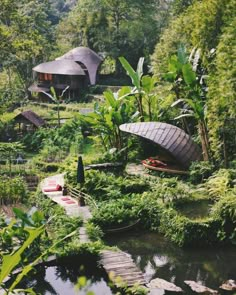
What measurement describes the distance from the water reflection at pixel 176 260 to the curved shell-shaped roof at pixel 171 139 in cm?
387

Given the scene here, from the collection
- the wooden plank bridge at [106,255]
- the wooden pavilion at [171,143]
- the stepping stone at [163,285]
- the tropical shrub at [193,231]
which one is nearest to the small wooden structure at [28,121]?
the wooden plank bridge at [106,255]

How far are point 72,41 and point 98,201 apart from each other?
3136cm

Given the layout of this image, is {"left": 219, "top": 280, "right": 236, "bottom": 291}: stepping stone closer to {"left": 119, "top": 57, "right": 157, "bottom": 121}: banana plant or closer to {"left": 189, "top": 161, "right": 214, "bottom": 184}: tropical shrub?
{"left": 189, "top": 161, "right": 214, "bottom": 184}: tropical shrub

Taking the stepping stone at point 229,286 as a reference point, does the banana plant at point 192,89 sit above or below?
above

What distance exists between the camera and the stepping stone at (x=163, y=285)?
8.66 meters

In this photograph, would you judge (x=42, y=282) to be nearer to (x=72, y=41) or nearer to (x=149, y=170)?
(x=149, y=170)

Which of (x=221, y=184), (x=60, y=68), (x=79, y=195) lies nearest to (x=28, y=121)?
(x=79, y=195)

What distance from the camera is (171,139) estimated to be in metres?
15.1

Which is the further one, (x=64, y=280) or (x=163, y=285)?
(x=64, y=280)

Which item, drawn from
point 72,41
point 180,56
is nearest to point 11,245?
point 180,56

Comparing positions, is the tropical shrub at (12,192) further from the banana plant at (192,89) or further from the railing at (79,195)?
the banana plant at (192,89)

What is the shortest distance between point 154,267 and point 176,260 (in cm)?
56

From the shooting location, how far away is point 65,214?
11961 millimetres

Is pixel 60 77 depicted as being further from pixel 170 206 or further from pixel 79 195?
pixel 170 206
